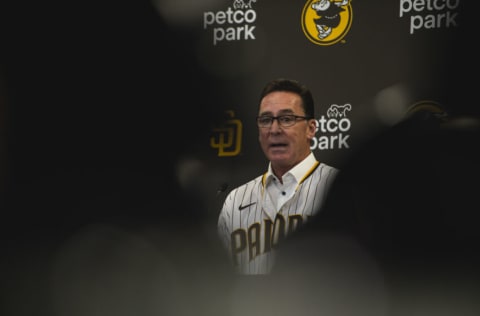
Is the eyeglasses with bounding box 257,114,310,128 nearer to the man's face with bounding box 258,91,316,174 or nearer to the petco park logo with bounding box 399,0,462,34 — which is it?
the man's face with bounding box 258,91,316,174

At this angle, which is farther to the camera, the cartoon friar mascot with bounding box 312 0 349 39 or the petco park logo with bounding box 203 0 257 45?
the petco park logo with bounding box 203 0 257 45

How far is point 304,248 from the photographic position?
2.94m

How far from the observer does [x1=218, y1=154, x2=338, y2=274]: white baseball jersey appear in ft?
9.68

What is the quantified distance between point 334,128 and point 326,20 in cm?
55

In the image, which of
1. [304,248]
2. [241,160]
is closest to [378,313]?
[304,248]

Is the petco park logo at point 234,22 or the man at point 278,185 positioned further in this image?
the petco park logo at point 234,22

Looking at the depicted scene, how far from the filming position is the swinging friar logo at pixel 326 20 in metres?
2.98

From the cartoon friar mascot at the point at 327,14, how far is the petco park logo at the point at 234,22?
333 millimetres

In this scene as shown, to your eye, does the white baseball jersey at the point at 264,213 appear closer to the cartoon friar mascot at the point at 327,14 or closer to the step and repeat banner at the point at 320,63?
the step and repeat banner at the point at 320,63

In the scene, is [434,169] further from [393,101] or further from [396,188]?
[393,101]

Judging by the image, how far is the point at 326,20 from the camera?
3.01 metres

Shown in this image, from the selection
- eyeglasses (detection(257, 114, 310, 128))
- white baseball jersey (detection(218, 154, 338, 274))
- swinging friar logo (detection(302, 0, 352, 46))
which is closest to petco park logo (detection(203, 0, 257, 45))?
swinging friar logo (detection(302, 0, 352, 46))

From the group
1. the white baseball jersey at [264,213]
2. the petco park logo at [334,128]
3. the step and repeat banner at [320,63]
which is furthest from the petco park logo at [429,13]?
the white baseball jersey at [264,213]

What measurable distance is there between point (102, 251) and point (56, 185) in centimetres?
46
